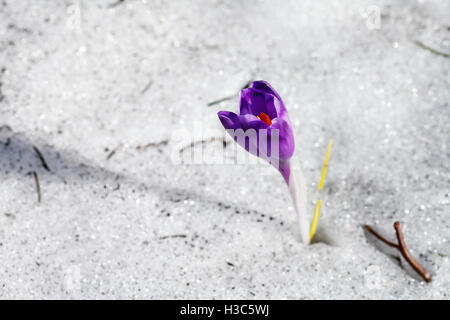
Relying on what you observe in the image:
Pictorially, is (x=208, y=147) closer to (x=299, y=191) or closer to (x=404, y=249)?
(x=299, y=191)

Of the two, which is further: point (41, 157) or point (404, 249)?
point (41, 157)

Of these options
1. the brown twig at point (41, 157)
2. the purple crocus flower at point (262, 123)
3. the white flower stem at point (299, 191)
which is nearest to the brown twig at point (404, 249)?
the white flower stem at point (299, 191)

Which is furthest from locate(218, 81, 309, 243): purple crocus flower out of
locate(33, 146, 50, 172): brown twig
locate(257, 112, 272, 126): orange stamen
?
locate(33, 146, 50, 172): brown twig

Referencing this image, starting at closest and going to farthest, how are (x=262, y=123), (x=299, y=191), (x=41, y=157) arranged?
(x=262, y=123), (x=299, y=191), (x=41, y=157)

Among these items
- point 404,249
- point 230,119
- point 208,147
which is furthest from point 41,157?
point 404,249

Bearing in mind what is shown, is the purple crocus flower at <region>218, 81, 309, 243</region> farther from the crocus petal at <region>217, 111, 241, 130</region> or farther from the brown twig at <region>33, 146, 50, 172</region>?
the brown twig at <region>33, 146, 50, 172</region>
